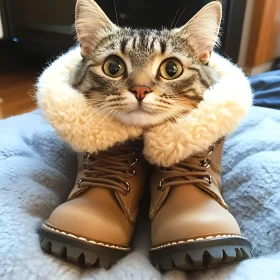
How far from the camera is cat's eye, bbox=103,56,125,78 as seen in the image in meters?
0.67

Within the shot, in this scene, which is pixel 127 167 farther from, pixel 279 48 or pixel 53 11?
pixel 279 48

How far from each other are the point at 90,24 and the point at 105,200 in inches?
13.1

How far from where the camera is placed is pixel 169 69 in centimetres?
67

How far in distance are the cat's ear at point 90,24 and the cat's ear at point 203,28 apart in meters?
0.14

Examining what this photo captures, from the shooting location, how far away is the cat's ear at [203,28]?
71cm

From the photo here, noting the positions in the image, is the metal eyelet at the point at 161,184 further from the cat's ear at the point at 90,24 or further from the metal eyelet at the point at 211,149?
the cat's ear at the point at 90,24

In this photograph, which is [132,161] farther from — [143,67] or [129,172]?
[143,67]

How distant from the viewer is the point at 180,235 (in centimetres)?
56

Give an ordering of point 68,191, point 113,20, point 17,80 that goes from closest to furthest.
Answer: point 68,191 → point 113,20 → point 17,80

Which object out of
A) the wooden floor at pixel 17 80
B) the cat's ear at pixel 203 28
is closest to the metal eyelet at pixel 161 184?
the cat's ear at pixel 203 28

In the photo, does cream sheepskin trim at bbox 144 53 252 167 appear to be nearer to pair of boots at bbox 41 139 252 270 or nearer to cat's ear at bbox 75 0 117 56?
pair of boots at bbox 41 139 252 270

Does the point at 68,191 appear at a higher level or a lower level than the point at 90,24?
lower

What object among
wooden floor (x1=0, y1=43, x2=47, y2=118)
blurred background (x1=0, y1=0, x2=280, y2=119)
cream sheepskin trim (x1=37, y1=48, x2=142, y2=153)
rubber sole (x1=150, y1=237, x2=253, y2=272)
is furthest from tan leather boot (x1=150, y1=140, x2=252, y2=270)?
blurred background (x1=0, y1=0, x2=280, y2=119)

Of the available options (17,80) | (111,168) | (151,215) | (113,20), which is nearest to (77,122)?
(111,168)
